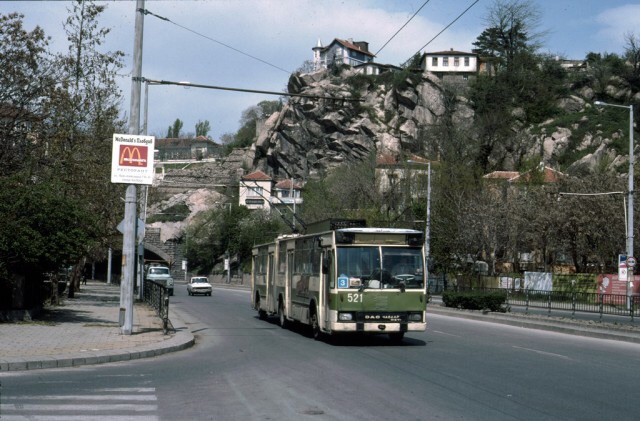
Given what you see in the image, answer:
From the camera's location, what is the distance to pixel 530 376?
43.4ft

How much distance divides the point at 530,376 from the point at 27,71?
2229 cm

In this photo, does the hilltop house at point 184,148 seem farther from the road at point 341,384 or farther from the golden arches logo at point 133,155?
the road at point 341,384

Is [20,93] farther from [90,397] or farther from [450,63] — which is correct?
[450,63]

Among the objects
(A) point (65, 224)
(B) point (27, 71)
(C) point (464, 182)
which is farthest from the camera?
(C) point (464, 182)

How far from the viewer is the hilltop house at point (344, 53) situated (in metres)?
153

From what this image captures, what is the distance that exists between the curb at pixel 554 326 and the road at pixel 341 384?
355 cm

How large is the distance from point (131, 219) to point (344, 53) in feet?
460

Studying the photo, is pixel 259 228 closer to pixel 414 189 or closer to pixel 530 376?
pixel 414 189

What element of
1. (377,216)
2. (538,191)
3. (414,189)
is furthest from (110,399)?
(538,191)

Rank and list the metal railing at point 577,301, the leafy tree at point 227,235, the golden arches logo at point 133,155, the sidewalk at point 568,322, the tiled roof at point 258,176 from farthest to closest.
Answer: the tiled roof at point 258,176 < the leafy tree at point 227,235 < the metal railing at point 577,301 < the sidewalk at point 568,322 < the golden arches logo at point 133,155

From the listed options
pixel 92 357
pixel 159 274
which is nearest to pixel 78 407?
pixel 92 357

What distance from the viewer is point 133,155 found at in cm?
1914

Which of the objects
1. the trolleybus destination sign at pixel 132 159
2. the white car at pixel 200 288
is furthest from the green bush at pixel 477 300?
the white car at pixel 200 288

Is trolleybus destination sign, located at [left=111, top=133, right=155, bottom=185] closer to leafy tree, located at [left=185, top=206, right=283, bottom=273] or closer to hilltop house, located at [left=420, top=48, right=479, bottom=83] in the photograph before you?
→ leafy tree, located at [left=185, top=206, right=283, bottom=273]
